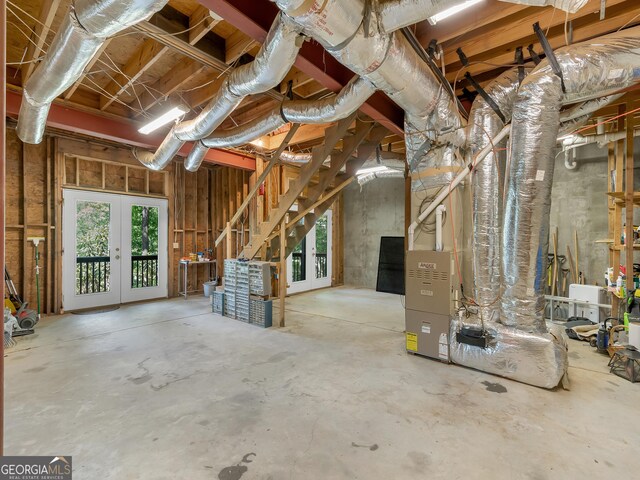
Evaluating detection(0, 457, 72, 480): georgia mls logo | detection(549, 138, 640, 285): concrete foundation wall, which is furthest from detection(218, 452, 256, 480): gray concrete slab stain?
detection(549, 138, 640, 285): concrete foundation wall

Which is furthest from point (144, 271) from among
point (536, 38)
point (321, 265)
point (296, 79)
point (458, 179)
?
point (536, 38)

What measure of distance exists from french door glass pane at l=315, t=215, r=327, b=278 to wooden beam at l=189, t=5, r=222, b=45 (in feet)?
17.2

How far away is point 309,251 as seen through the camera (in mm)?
7285

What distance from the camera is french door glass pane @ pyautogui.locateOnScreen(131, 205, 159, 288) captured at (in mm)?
5746

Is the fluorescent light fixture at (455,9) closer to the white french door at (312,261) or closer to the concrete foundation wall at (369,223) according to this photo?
the white french door at (312,261)

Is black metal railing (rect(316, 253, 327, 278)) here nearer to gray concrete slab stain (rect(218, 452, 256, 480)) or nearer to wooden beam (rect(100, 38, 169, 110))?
wooden beam (rect(100, 38, 169, 110))

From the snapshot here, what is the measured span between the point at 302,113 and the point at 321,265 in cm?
507

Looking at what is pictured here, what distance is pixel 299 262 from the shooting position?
711 cm

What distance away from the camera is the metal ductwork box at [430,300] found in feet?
9.89

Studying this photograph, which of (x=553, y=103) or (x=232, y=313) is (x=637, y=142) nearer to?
(x=553, y=103)

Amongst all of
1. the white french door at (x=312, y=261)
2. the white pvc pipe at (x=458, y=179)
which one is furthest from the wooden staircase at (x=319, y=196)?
the white french door at (x=312, y=261)

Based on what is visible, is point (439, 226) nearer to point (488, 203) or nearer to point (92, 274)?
point (488, 203)

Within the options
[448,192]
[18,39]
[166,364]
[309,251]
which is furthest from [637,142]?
[18,39]

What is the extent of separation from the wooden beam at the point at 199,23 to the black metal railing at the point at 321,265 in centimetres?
550
